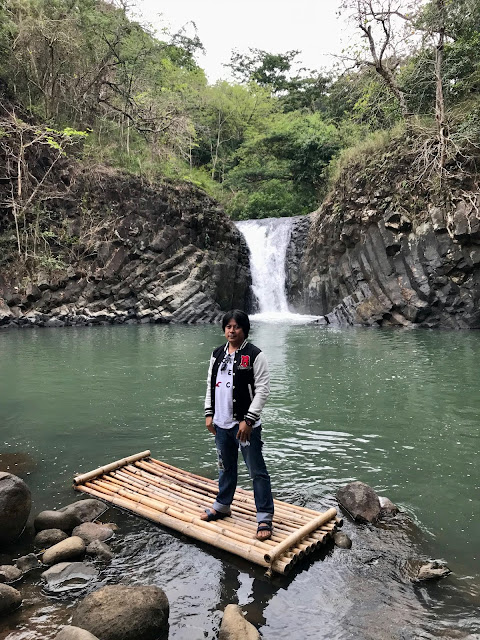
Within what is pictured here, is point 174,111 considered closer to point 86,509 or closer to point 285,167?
point 285,167

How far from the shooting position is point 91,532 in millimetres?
4145

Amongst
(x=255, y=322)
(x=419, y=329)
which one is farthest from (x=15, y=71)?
(x=419, y=329)

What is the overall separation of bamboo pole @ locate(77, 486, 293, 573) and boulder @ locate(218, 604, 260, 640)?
607 millimetres

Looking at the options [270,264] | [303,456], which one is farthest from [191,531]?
[270,264]

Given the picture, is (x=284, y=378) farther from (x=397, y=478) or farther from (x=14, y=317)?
(x=14, y=317)

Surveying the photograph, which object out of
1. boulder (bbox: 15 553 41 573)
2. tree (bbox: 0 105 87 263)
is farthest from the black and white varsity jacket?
tree (bbox: 0 105 87 263)

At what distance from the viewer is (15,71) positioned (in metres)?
24.3

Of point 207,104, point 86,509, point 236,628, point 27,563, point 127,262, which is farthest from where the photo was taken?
point 207,104

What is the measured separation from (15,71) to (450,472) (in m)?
26.9

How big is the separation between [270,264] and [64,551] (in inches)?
972

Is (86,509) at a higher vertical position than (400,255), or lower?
lower

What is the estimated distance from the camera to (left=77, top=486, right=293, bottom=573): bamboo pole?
3.64 metres

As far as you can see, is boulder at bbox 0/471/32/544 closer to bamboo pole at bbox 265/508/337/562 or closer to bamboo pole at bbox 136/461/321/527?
bamboo pole at bbox 136/461/321/527

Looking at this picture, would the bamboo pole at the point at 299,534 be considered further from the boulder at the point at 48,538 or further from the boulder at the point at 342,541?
A: the boulder at the point at 48,538
